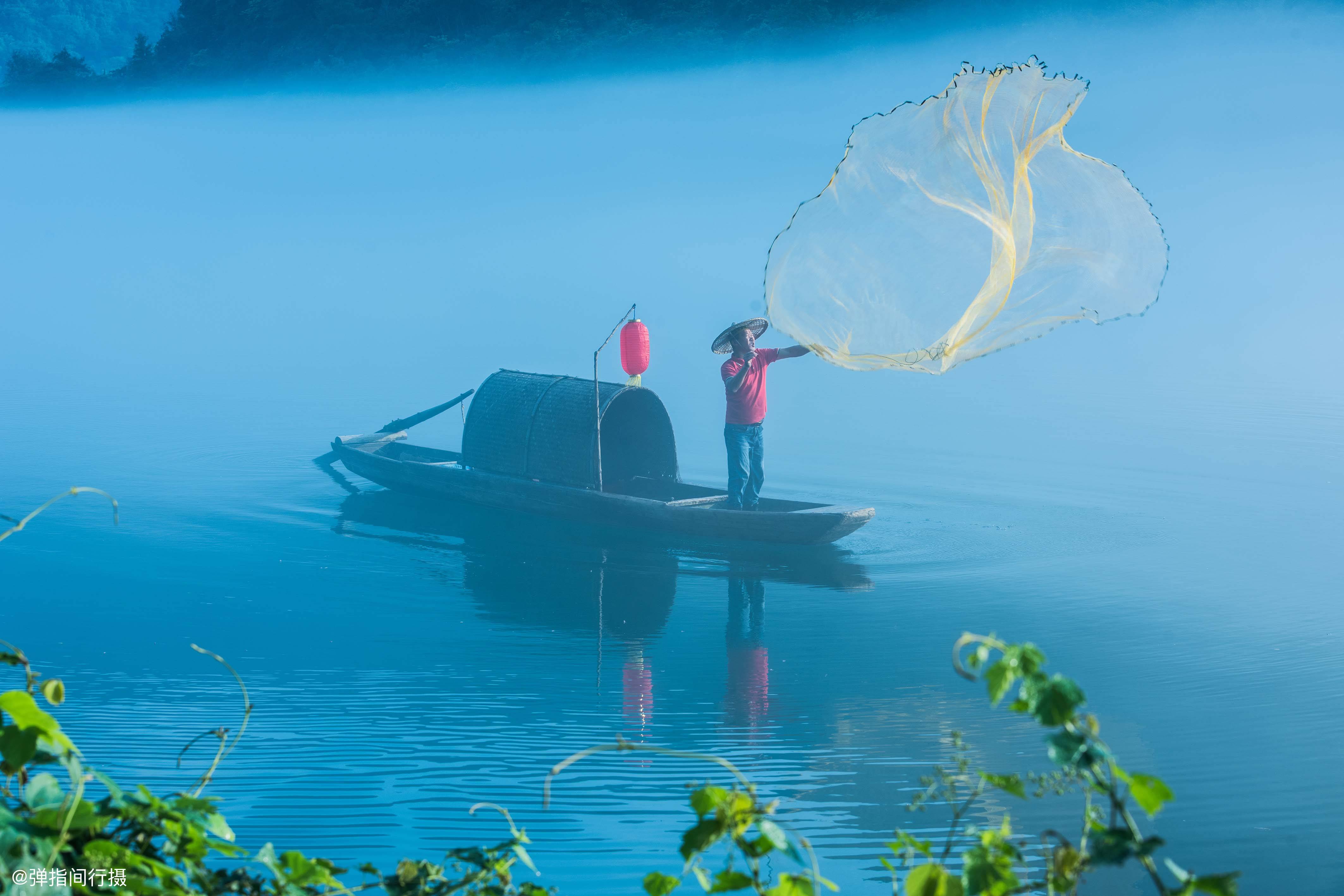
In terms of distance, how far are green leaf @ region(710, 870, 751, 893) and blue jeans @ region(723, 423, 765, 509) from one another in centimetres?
526

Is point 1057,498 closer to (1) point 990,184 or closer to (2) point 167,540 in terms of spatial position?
(1) point 990,184

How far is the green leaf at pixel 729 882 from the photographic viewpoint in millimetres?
1087

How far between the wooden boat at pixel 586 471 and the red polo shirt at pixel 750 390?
565 millimetres

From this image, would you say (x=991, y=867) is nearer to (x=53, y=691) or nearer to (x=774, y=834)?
(x=774, y=834)

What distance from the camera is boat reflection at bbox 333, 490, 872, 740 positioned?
14.8 feet

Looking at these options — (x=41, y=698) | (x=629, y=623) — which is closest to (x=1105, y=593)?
(x=629, y=623)

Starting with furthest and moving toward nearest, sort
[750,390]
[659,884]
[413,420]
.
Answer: [413,420] → [750,390] → [659,884]

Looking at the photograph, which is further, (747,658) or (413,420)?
(413,420)

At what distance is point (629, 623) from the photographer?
5.14 metres

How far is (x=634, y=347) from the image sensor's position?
21.0ft

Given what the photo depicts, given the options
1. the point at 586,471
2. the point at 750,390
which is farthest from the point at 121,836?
the point at 586,471

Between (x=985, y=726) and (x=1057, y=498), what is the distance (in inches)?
183

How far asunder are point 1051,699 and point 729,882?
376 millimetres

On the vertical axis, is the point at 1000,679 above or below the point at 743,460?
above
